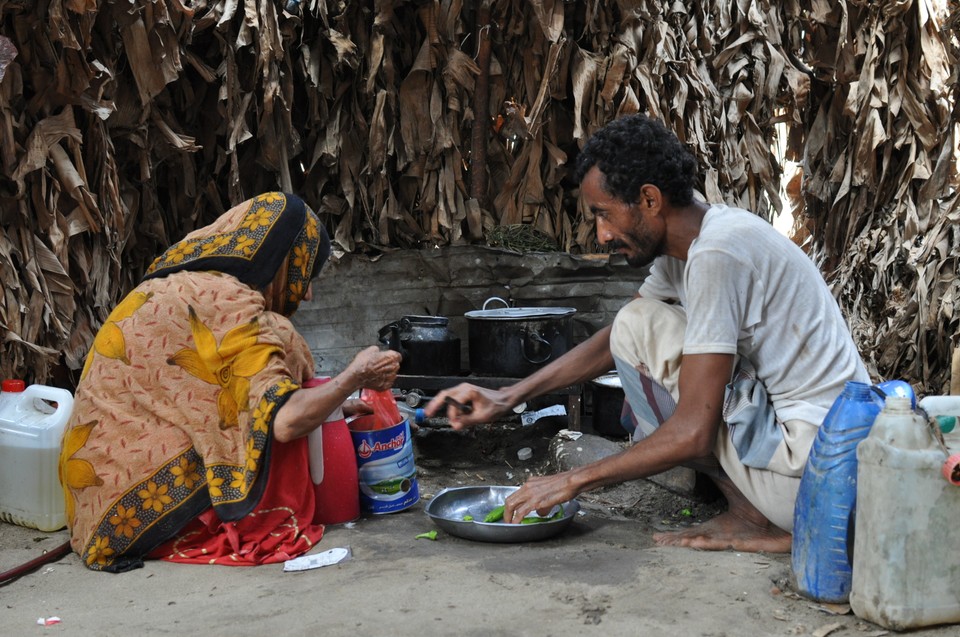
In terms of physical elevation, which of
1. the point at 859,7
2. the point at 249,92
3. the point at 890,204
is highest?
the point at 859,7

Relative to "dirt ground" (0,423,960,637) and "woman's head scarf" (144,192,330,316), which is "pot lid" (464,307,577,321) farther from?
"woman's head scarf" (144,192,330,316)

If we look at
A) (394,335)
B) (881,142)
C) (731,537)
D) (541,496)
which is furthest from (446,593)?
(881,142)

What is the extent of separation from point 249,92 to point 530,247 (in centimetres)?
170

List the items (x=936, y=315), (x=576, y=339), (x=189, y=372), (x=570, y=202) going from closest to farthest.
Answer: (x=189, y=372) → (x=936, y=315) → (x=576, y=339) → (x=570, y=202)

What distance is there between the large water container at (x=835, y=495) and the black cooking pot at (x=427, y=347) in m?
2.29

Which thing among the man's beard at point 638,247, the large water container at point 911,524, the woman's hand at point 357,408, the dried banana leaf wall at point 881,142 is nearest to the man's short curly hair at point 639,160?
the man's beard at point 638,247

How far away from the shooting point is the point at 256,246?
288 cm

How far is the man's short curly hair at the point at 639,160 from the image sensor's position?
2.72 m

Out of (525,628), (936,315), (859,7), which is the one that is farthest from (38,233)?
(859,7)

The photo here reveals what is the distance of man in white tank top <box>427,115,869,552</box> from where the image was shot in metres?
2.58

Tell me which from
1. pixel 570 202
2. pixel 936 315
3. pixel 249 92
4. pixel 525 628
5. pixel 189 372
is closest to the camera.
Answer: pixel 525 628

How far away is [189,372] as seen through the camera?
2.80 meters

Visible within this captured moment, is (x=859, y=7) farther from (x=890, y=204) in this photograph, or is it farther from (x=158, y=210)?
(x=158, y=210)

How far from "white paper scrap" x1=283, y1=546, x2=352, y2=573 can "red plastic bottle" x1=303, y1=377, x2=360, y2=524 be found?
30 cm
